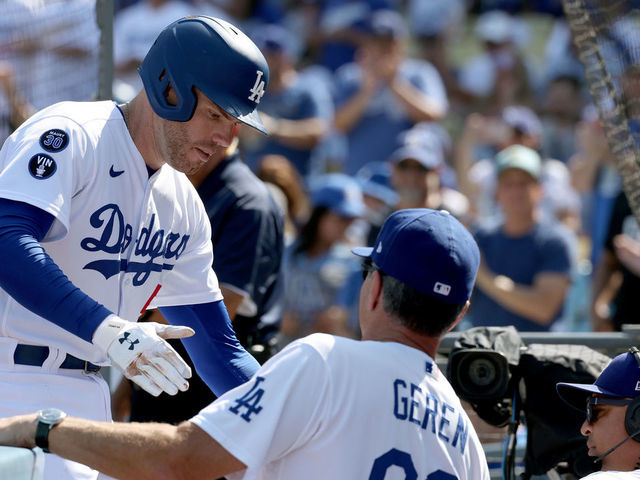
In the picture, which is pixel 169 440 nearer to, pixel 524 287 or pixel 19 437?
pixel 19 437

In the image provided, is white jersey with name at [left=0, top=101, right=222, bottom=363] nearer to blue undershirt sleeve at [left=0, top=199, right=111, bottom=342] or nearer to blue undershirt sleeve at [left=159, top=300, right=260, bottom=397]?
blue undershirt sleeve at [left=0, top=199, right=111, bottom=342]

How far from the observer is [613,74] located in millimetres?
4672

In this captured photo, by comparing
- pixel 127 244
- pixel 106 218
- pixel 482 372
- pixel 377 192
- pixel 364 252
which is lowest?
pixel 377 192

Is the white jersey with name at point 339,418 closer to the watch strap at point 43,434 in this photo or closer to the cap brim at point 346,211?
the watch strap at point 43,434

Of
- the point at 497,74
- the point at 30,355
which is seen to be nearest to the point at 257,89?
the point at 30,355

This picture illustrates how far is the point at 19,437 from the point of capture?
7.77 ft

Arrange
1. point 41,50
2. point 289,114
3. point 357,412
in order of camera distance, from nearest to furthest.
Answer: point 357,412
point 41,50
point 289,114

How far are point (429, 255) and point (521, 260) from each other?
380 centimetres

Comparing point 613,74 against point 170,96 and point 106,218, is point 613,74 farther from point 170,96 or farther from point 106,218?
point 106,218

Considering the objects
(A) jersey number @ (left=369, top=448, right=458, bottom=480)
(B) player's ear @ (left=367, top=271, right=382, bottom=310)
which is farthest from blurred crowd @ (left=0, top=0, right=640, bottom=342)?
(A) jersey number @ (left=369, top=448, right=458, bottom=480)

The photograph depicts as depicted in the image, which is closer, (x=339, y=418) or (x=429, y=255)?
(x=339, y=418)

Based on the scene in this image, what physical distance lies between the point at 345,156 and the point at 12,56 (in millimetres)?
3437

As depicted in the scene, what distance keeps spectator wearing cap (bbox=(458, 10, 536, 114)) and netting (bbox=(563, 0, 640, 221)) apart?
4.40m

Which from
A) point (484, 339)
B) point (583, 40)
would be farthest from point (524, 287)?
point (484, 339)
